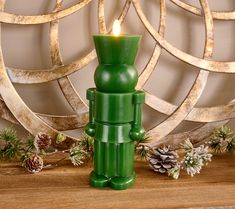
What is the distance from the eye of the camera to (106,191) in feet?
2.06

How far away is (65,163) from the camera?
2.44 ft

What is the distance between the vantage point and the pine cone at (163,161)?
0.71 m

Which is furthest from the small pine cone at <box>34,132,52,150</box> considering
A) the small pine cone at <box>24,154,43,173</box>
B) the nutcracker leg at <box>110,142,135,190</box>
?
the nutcracker leg at <box>110,142,135,190</box>

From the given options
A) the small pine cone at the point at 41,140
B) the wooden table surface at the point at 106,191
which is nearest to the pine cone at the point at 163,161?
the wooden table surface at the point at 106,191

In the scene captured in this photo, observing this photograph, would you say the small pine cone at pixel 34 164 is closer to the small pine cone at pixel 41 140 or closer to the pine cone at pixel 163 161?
the small pine cone at pixel 41 140

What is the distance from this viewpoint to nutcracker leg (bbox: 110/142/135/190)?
633 millimetres

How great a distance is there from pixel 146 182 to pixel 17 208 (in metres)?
0.22

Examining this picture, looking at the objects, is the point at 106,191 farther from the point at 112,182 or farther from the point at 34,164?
the point at 34,164

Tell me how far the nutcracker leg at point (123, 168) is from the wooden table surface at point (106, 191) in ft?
0.04

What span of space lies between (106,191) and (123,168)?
0.05 metres

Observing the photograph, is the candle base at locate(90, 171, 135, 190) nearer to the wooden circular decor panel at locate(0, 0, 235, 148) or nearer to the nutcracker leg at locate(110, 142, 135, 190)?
the nutcracker leg at locate(110, 142, 135, 190)

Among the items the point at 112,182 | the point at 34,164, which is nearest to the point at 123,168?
the point at 112,182

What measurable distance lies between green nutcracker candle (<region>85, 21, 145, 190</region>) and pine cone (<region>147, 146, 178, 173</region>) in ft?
0.23

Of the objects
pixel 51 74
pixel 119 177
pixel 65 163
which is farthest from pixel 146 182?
pixel 51 74
